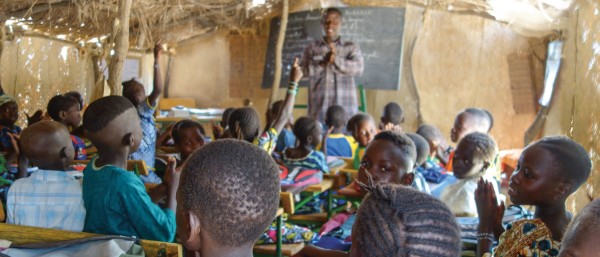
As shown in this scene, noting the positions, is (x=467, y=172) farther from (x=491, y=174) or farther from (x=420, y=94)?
(x=420, y=94)

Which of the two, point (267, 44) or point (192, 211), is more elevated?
point (267, 44)

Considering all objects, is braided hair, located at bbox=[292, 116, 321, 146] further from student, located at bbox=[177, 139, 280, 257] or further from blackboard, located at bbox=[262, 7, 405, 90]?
blackboard, located at bbox=[262, 7, 405, 90]

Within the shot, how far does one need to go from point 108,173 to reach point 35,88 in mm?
4104

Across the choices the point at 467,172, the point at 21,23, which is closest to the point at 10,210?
the point at 467,172

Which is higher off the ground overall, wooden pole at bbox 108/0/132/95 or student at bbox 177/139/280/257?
wooden pole at bbox 108/0/132/95

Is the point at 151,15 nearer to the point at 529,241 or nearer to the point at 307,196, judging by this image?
the point at 307,196

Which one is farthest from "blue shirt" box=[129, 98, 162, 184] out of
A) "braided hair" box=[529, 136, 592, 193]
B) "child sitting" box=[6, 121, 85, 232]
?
"braided hair" box=[529, 136, 592, 193]

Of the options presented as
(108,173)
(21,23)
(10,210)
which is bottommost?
(10,210)

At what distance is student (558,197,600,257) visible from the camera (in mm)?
1370

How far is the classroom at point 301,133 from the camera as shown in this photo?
4.89 feet

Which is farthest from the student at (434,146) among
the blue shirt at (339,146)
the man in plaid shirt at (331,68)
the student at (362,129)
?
the man in plaid shirt at (331,68)

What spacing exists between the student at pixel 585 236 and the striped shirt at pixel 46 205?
186 cm

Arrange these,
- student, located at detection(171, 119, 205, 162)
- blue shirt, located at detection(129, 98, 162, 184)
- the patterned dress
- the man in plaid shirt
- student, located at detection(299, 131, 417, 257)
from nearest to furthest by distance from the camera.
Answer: the patterned dress → student, located at detection(299, 131, 417, 257) → student, located at detection(171, 119, 205, 162) → blue shirt, located at detection(129, 98, 162, 184) → the man in plaid shirt

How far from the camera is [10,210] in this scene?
2379 millimetres
